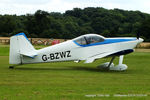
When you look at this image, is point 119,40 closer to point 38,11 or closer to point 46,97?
point 46,97

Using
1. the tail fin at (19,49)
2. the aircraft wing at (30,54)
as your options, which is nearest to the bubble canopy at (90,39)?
the aircraft wing at (30,54)

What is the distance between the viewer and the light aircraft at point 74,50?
14.6 m

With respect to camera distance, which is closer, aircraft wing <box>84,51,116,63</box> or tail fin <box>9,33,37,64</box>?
tail fin <box>9,33,37,64</box>

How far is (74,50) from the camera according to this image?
15.1 metres

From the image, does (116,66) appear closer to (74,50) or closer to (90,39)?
(90,39)

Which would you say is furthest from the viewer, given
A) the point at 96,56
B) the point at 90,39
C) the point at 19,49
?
the point at 90,39

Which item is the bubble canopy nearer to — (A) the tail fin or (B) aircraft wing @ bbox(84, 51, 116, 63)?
(B) aircraft wing @ bbox(84, 51, 116, 63)

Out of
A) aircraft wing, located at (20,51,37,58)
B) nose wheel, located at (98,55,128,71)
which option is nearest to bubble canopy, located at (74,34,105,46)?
nose wheel, located at (98,55,128,71)

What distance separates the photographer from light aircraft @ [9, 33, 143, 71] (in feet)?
47.8

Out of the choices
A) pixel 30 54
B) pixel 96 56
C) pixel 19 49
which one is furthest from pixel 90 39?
pixel 19 49

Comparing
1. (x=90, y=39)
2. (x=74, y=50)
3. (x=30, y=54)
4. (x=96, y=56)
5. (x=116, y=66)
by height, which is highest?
(x=90, y=39)

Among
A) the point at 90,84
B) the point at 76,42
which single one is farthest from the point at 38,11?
the point at 90,84

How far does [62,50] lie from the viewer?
14781 mm

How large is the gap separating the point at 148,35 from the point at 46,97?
5396 cm
